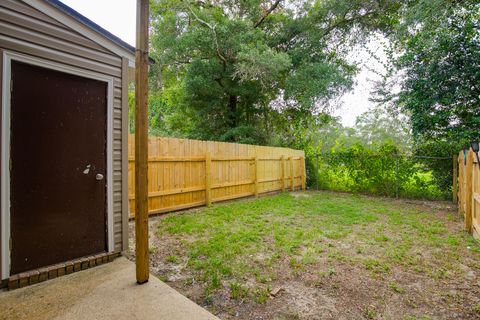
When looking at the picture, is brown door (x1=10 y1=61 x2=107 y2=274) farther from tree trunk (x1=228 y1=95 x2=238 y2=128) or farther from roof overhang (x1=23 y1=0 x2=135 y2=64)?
tree trunk (x1=228 y1=95 x2=238 y2=128)

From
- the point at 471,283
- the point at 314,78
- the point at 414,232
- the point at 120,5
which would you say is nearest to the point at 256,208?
the point at 414,232

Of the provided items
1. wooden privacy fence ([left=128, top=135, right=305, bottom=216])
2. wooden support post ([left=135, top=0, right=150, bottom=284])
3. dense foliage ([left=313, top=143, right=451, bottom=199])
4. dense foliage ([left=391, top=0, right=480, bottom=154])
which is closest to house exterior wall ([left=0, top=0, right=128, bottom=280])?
wooden support post ([left=135, top=0, right=150, bottom=284])

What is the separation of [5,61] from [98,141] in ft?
3.24

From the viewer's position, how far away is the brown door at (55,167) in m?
2.13

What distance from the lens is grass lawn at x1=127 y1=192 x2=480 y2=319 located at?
2006 mm

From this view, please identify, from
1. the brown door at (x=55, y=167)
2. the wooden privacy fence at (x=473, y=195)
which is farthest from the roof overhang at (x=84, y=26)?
the wooden privacy fence at (x=473, y=195)

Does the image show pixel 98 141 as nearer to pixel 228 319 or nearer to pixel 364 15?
pixel 228 319

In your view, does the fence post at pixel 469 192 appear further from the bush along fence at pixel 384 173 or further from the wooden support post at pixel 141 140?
the wooden support post at pixel 141 140

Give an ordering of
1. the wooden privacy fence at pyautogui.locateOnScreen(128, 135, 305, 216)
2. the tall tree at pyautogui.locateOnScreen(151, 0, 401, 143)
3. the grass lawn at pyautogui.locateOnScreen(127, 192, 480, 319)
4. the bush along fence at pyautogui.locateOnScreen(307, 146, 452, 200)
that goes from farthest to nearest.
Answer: the tall tree at pyautogui.locateOnScreen(151, 0, 401, 143) → the bush along fence at pyautogui.locateOnScreen(307, 146, 452, 200) → the wooden privacy fence at pyautogui.locateOnScreen(128, 135, 305, 216) → the grass lawn at pyautogui.locateOnScreen(127, 192, 480, 319)

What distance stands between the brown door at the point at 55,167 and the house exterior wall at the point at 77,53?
5.5 inches

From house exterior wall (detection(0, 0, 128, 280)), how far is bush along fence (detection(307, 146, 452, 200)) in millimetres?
8197

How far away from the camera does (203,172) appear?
234 inches

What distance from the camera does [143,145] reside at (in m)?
2.11

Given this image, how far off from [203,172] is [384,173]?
6341mm
